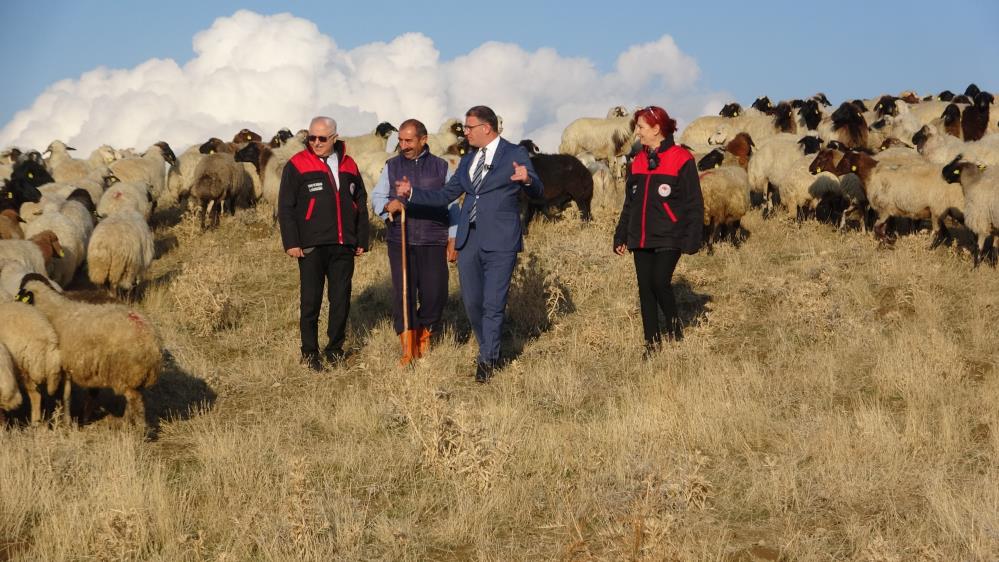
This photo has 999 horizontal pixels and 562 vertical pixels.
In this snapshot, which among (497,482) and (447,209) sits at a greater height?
(447,209)

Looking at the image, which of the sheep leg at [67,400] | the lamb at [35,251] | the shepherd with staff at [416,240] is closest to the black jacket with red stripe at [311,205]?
the shepherd with staff at [416,240]

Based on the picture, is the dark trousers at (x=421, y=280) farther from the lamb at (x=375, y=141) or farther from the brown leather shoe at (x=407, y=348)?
the lamb at (x=375, y=141)

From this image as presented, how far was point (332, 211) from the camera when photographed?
28.4ft

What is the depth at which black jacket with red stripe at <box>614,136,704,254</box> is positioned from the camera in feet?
26.7

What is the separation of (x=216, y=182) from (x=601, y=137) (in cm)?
1116

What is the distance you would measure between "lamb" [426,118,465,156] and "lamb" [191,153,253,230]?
4.78 metres

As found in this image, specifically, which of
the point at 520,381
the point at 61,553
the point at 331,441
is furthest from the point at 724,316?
the point at 61,553

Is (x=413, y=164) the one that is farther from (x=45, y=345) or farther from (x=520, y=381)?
(x=45, y=345)

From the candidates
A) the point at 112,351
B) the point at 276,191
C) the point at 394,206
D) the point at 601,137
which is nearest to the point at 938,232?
the point at 394,206

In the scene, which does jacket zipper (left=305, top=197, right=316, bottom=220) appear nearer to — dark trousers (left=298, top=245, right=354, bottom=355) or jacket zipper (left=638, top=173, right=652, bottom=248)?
dark trousers (left=298, top=245, right=354, bottom=355)

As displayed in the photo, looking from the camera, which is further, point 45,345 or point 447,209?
point 447,209

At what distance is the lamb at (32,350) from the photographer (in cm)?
696

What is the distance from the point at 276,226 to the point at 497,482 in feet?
37.0

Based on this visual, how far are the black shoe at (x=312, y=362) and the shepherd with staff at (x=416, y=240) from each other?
0.77 meters
